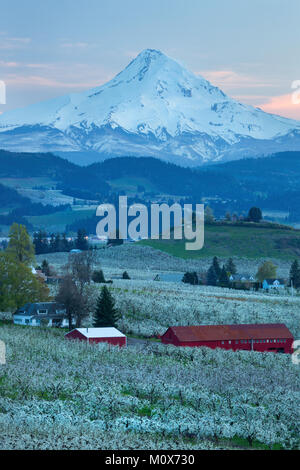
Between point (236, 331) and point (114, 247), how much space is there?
9008 centimetres

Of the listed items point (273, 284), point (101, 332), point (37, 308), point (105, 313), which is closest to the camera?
point (101, 332)

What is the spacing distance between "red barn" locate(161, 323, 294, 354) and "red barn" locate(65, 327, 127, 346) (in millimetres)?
3347

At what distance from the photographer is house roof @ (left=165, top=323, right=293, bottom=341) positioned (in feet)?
187

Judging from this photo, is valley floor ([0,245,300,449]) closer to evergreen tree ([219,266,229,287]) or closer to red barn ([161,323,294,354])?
red barn ([161,323,294,354])

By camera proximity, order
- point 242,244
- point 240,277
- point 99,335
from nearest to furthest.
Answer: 1. point 99,335
2. point 240,277
3. point 242,244

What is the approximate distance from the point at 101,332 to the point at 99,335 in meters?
0.70

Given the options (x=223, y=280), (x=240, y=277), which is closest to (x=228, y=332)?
(x=223, y=280)

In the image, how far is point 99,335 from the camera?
54875 mm

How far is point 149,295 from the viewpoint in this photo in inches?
3012

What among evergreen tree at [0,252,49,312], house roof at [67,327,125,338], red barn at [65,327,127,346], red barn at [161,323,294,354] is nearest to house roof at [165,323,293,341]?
red barn at [161,323,294,354]

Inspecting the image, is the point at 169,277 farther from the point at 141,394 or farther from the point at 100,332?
the point at 141,394

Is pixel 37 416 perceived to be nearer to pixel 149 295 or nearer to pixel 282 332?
pixel 282 332

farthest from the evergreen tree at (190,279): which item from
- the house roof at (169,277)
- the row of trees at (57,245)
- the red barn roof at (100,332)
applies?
the row of trees at (57,245)

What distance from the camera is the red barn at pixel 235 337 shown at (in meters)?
56.7
